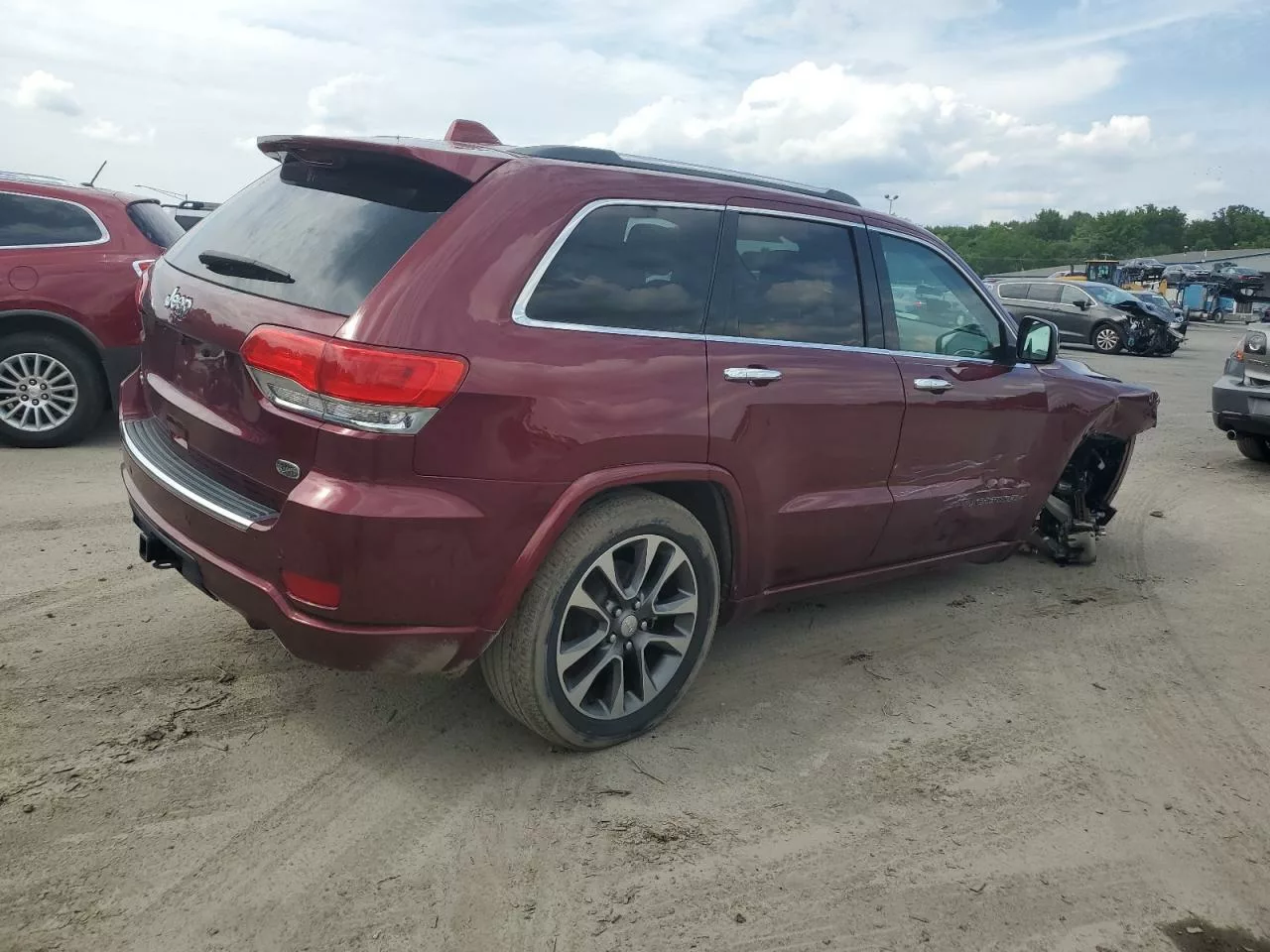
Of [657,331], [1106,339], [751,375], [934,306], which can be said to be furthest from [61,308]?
[1106,339]

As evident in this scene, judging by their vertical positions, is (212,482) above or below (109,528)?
above

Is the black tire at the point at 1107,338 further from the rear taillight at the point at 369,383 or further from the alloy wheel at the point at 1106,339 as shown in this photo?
the rear taillight at the point at 369,383

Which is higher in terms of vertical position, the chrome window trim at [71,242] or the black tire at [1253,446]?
the chrome window trim at [71,242]

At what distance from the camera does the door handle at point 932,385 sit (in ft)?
13.4

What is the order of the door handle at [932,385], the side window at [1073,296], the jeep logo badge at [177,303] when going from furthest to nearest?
the side window at [1073,296], the door handle at [932,385], the jeep logo badge at [177,303]

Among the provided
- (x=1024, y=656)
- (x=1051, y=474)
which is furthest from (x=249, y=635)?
(x=1051, y=474)

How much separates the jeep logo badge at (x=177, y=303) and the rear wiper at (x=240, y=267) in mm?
124

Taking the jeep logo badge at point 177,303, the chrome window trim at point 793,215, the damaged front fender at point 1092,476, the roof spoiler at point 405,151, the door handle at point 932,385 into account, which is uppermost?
the roof spoiler at point 405,151

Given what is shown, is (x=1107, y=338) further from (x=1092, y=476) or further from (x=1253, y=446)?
(x=1092, y=476)

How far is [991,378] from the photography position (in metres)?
4.48

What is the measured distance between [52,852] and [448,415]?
4.97ft

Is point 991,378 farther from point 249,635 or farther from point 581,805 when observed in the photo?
point 249,635

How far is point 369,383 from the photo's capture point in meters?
2.61

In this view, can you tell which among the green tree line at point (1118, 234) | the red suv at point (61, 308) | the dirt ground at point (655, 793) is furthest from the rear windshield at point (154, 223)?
the green tree line at point (1118, 234)
